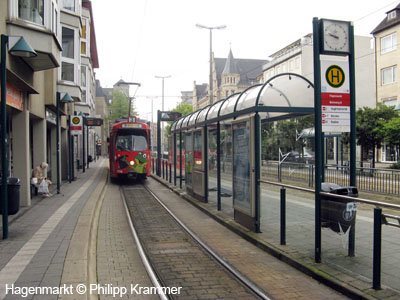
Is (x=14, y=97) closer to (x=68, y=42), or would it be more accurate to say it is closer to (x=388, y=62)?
(x=68, y=42)

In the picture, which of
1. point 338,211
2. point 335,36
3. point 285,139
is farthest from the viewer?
point 285,139

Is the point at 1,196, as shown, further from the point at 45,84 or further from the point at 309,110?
the point at 45,84

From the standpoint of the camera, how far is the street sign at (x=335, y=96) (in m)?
5.80

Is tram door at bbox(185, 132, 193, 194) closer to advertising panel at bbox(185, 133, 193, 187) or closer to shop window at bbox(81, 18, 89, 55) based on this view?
advertising panel at bbox(185, 133, 193, 187)

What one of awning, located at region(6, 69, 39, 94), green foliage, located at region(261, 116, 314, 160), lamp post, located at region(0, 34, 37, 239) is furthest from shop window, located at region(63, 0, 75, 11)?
lamp post, located at region(0, 34, 37, 239)

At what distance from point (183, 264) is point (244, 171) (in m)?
2.75

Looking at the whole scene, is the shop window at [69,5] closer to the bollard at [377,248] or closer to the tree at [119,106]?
the bollard at [377,248]

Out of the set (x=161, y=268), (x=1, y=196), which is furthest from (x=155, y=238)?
(x=1, y=196)

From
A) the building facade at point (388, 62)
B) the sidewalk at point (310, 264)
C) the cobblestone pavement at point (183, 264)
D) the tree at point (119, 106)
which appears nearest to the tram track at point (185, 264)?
the cobblestone pavement at point (183, 264)

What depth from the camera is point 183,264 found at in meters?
5.90

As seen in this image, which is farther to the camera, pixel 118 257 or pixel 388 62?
pixel 388 62

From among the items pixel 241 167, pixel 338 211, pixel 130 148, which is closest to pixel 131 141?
pixel 130 148

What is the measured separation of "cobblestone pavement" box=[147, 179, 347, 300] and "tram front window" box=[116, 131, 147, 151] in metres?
10.7

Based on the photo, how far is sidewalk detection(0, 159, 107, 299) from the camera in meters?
4.81
